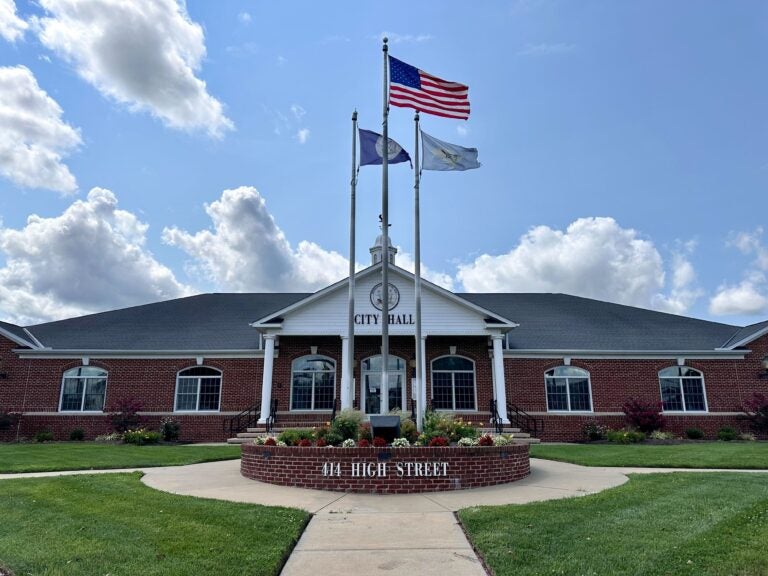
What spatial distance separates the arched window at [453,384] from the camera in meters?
22.0

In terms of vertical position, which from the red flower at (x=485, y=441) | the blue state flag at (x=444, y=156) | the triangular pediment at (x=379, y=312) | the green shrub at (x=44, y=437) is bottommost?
the green shrub at (x=44, y=437)

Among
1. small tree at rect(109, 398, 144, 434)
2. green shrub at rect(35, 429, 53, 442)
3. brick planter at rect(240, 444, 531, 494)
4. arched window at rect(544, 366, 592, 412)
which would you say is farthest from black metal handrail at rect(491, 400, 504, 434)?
green shrub at rect(35, 429, 53, 442)

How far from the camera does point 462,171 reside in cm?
1542

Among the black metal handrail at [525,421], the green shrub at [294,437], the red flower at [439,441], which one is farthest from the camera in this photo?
the black metal handrail at [525,421]

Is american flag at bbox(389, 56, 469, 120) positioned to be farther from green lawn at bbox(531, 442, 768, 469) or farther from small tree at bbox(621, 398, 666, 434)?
small tree at bbox(621, 398, 666, 434)

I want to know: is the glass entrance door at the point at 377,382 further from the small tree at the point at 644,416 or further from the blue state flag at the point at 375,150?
the blue state flag at the point at 375,150

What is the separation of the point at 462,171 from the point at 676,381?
45.1 ft

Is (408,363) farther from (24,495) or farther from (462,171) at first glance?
(24,495)

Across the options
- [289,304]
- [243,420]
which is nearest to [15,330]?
[243,420]

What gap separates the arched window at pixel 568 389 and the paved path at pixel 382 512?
9528 millimetres

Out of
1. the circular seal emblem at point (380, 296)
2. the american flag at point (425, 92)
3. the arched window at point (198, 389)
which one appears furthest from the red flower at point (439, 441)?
the arched window at point (198, 389)

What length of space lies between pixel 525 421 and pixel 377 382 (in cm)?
593

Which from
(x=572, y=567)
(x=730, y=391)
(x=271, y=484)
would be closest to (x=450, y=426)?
(x=271, y=484)

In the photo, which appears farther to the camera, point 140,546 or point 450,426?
point 450,426
